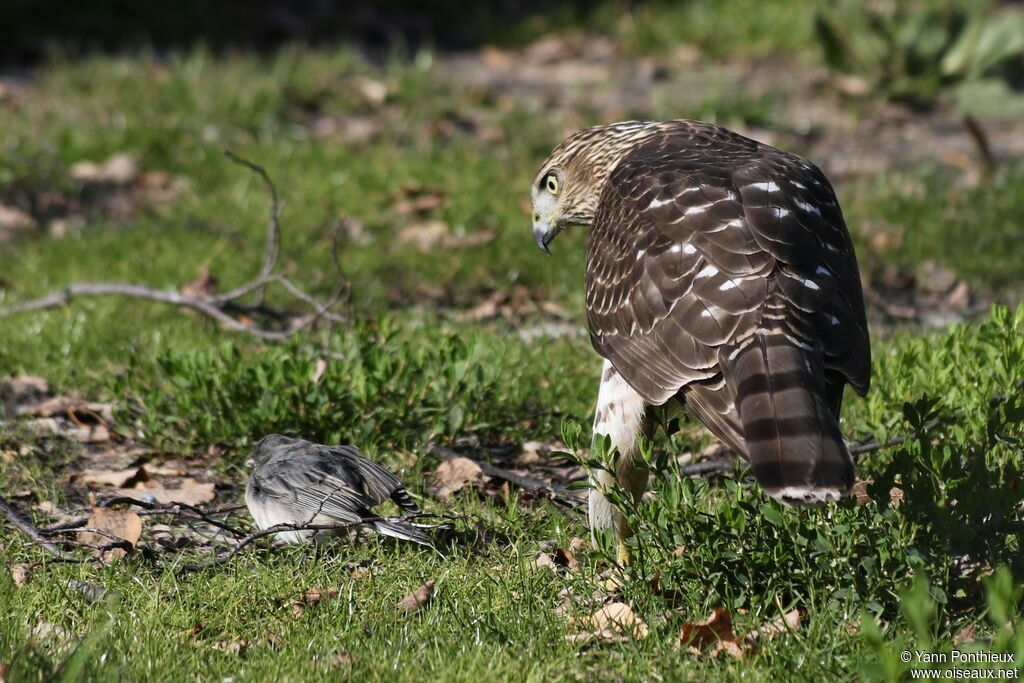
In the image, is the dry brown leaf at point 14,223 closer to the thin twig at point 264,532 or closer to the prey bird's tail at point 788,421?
the thin twig at point 264,532

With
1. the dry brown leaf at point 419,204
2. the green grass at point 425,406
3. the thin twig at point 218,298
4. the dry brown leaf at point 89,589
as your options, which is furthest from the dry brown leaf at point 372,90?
the dry brown leaf at point 89,589

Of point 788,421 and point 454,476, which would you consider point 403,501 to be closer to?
point 454,476

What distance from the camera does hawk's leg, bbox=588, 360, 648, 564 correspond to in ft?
13.2

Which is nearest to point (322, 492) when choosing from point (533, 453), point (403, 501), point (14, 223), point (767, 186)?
point (403, 501)

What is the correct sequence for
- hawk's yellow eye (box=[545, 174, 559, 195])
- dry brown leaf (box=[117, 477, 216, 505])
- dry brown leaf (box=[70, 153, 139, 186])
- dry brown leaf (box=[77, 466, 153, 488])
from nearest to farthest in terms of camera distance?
dry brown leaf (box=[117, 477, 216, 505]), dry brown leaf (box=[77, 466, 153, 488]), hawk's yellow eye (box=[545, 174, 559, 195]), dry brown leaf (box=[70, 153, 139, 186])

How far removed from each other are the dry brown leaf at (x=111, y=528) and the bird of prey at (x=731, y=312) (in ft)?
5.10

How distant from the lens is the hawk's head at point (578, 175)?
5.00 metres

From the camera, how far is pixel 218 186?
8.44m

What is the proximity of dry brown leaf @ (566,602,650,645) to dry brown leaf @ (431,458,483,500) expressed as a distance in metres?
1.19

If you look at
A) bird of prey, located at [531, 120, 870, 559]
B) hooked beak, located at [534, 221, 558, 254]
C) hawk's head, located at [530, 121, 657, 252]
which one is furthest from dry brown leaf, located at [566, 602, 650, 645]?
hooked beak, located at [534, 221, 558, 254]

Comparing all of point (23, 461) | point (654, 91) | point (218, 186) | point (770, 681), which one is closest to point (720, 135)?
point (770, 681)

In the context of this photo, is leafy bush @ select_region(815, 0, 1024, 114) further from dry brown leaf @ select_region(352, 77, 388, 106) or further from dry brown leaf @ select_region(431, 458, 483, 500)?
dry brown leaf @ select_region(431, 458, 483, 500)

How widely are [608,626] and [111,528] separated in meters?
1.79

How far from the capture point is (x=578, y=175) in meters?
5.13
